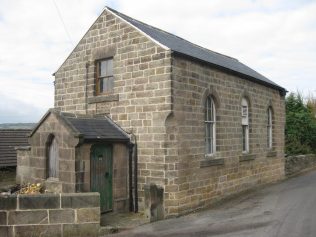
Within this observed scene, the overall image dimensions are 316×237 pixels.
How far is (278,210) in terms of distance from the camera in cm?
1134

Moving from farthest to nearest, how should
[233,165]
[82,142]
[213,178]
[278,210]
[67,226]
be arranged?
1. [233,165]
2. [213,178]
3. [278,210]
4. [82,142]
5. [67,226]

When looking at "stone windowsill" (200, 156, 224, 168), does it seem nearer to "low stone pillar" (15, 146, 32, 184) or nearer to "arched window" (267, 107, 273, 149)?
"low stone pillar" (15, 146, 32, 184)

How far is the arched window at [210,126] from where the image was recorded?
13.2 m

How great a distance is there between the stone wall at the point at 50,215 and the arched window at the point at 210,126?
5.08 meters

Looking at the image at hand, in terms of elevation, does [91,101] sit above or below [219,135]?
above

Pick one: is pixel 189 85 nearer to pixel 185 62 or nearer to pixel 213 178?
pixel 185 62

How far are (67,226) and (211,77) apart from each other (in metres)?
6.81

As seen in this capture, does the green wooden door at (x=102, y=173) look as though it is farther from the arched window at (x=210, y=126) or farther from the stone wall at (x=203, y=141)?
the arched window at (x=210, y=126)

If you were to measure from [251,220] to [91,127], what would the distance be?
5.11 m

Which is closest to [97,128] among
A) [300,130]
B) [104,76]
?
[104,76]

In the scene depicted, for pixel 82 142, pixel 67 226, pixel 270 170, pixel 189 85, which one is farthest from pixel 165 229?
pixel 270 170

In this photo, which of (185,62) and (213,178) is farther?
(213,178)

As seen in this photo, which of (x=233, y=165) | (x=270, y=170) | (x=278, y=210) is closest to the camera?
(x=278, y=210)

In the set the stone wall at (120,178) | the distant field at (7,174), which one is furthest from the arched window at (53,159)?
the distant field at (7,174)
